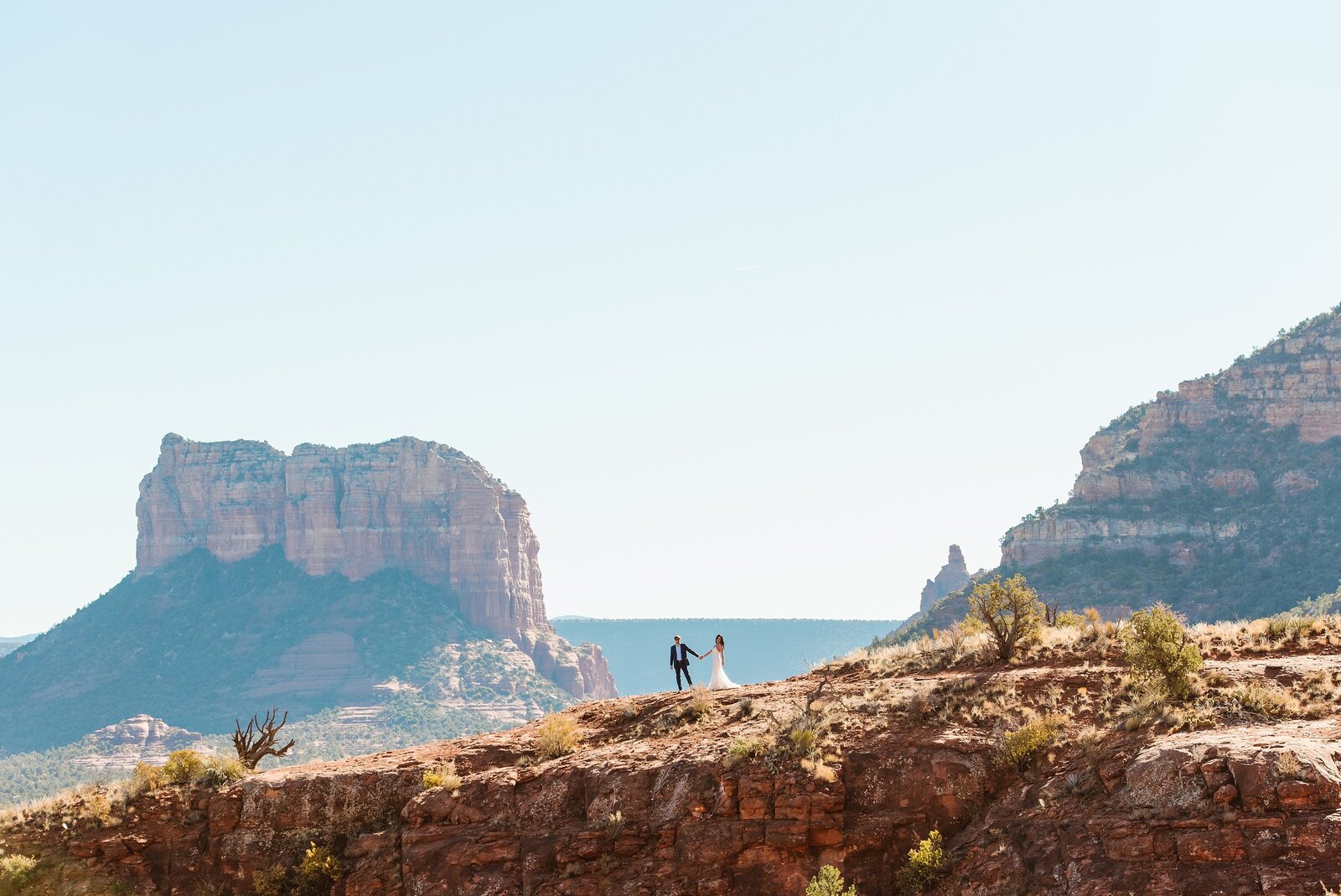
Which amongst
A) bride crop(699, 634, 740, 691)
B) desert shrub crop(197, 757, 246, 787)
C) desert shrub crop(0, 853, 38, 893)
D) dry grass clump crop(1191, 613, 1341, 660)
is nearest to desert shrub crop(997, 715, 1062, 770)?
dry grass clump crop(1191, 613, 1341, 660)

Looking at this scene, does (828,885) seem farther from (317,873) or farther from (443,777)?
(317,873)

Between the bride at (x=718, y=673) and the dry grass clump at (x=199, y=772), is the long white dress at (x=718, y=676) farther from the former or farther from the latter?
the dry grass clump at (x=199, y=772)

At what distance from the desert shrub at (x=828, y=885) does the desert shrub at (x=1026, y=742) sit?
12.0ft

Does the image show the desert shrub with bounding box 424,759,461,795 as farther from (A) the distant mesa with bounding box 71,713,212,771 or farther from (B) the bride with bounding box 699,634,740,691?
(A) the distant mesa with bounding box 71,713,212,771

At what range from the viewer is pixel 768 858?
840 inches

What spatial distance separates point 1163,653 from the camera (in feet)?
72.6

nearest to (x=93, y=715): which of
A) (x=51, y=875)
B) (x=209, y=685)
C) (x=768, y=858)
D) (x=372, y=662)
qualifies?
(x=209, y=685)

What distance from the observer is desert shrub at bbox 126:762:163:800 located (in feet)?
91.6

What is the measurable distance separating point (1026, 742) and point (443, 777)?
446 inches

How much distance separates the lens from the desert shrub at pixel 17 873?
2634 centimetres

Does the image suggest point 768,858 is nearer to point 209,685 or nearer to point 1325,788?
point 1325,788

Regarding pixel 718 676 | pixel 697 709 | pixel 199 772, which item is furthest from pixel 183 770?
pixel 718 676

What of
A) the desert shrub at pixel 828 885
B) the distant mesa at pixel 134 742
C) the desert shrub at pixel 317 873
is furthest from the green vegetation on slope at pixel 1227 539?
the distant mesa at pixel 134 742

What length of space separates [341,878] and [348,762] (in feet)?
13.0
